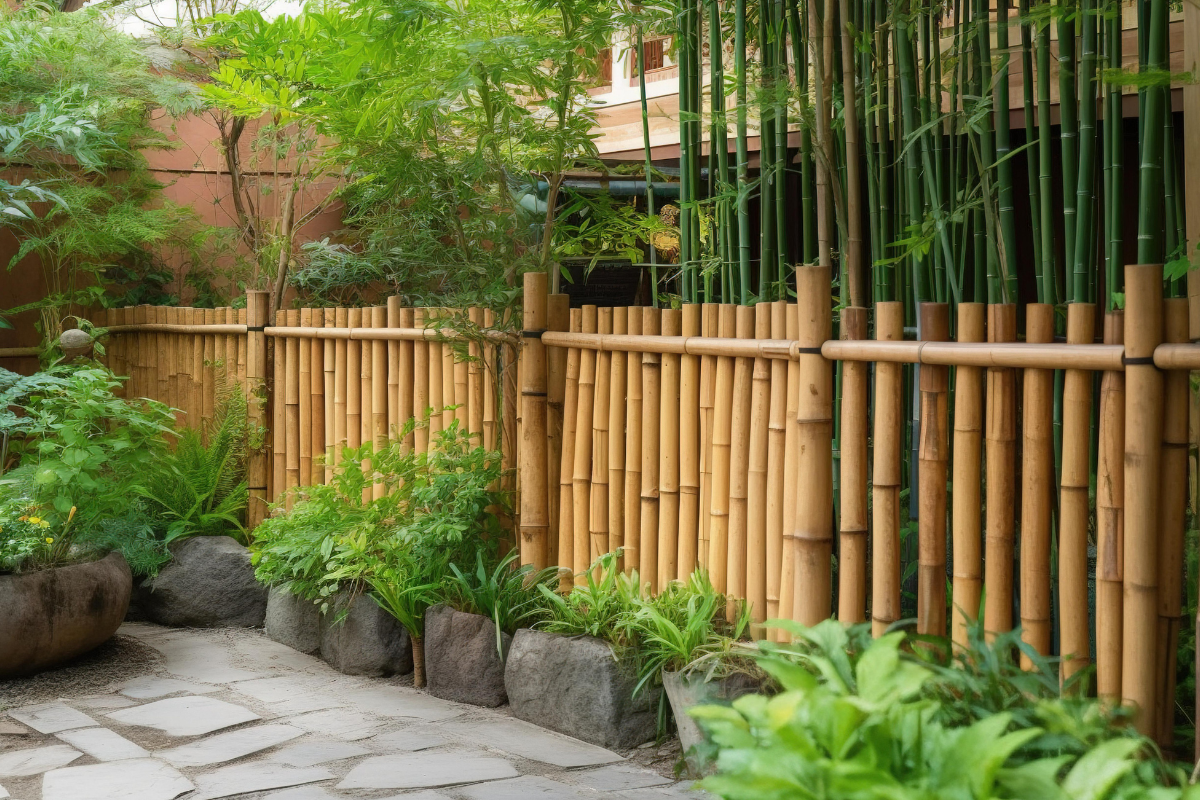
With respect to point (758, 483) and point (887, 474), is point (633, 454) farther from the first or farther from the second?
point (887, 474)

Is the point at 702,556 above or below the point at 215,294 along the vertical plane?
below

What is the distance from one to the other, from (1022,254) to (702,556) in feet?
11.9

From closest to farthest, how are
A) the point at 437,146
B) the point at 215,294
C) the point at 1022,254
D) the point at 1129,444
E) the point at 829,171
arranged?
the point at 1129,444 → the point at 829,171 → the point at 437,146 → the point at 1022,254 → the point at 215,294

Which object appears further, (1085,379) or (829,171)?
(829,171)

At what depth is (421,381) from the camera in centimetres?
499

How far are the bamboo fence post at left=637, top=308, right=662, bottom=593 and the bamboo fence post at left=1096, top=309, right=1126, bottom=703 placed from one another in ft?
5.25

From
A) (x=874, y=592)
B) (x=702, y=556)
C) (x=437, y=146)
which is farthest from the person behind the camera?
(x=437, y=146)

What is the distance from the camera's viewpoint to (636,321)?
3920 mm

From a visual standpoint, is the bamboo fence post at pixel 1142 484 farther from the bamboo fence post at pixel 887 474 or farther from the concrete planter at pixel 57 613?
the concrete planter at pixel 57 613

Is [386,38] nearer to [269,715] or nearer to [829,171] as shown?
[829,171]

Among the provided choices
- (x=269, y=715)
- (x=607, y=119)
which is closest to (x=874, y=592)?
(x=269, y=715)

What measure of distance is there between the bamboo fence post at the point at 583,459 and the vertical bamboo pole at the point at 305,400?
2.00m

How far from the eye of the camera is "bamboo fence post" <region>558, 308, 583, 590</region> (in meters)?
4.23

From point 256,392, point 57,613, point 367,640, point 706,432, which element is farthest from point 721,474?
point 256,392
